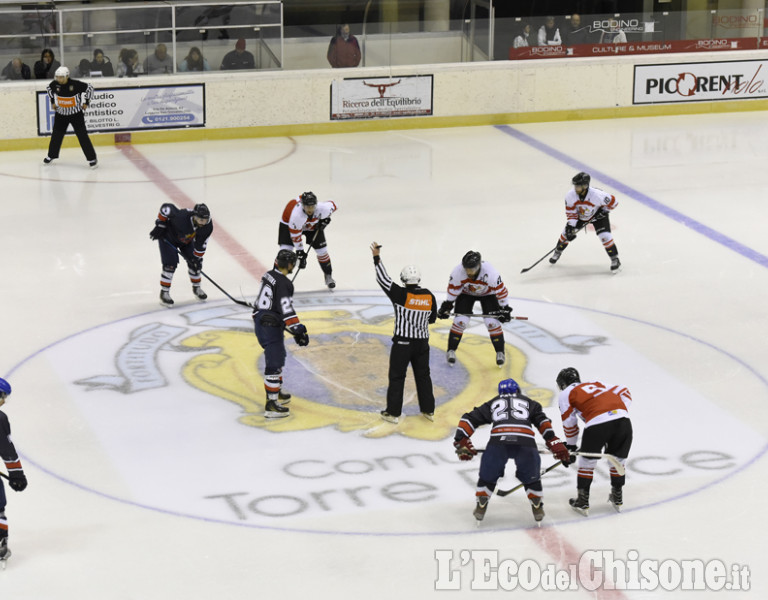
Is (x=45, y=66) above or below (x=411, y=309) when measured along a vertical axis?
above

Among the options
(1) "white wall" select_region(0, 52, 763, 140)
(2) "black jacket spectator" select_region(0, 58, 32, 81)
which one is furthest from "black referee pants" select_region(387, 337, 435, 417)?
(2) "black jacket spectator" select_region(0, 58, 32, 81)

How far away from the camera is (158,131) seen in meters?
17.3

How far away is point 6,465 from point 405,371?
2.90 m

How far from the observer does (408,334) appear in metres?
8.60

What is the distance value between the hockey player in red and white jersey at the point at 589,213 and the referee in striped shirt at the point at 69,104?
6.63 m

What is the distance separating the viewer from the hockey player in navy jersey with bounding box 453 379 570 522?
7.11m

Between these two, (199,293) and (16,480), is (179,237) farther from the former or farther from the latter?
(16,480)

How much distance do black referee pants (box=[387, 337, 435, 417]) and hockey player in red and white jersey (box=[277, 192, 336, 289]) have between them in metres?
2.62

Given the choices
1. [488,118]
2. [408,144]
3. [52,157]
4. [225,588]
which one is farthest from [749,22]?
[225,588]

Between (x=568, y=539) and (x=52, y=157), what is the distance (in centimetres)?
1081

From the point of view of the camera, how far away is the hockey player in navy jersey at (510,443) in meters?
7.11

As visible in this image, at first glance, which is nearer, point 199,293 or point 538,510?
point 538,510

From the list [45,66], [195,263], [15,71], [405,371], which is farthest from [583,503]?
[15,71]

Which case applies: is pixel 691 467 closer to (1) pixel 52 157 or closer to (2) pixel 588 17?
(1) pixel 52 157
